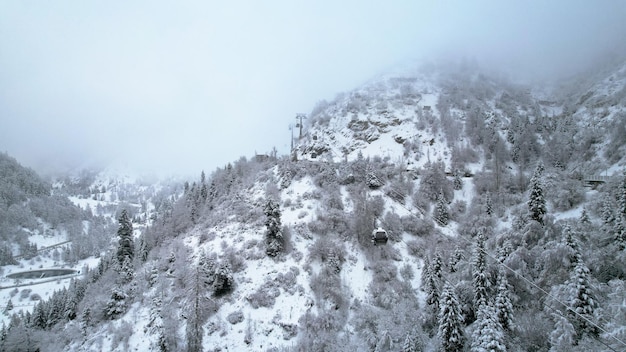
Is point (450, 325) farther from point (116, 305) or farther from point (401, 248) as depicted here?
point (116, 305)

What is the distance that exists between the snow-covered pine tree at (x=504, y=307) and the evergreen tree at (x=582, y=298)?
136 inches

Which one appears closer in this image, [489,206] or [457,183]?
[489,206]

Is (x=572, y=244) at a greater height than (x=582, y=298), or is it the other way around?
(x=572, y=244)

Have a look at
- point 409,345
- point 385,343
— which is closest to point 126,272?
point 385,343

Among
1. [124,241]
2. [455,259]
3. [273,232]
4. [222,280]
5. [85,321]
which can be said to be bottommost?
[85,321]

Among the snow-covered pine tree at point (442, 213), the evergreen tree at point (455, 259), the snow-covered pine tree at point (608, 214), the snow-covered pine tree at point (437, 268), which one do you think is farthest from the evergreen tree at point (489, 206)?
the snow-covered pine tree at point (437, 268)

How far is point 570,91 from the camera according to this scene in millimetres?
62125

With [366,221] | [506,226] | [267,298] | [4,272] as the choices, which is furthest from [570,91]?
[4,272]

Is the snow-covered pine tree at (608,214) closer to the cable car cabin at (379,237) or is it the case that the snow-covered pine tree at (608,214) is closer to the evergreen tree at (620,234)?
the evergreen tree at (620,234)

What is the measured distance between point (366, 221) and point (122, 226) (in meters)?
36.9

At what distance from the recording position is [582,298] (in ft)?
56.3

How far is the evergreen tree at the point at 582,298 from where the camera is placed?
16.7 meters

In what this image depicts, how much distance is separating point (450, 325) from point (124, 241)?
4519 cm

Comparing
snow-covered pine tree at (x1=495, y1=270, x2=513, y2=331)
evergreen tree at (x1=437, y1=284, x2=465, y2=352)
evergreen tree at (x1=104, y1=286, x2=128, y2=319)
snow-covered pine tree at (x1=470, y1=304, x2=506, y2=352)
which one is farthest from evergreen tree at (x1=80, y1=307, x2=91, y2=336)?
snow-covered pine tree at (x1=495, y1=270, x2=513, y2=331)
